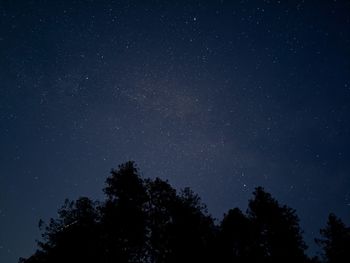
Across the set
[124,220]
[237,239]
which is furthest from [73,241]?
[237,239]

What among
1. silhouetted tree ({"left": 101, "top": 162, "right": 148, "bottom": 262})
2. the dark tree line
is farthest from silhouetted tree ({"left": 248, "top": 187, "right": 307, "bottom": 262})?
silhouetted tree ({"left": 101, "top": 162, "right": 148, "bottom": 262})

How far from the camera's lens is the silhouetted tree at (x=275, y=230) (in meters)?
21.8

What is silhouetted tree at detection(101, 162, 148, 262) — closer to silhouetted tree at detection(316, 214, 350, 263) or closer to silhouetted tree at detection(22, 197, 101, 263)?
silhouetted tree at detection(22, 197, 101, 263)

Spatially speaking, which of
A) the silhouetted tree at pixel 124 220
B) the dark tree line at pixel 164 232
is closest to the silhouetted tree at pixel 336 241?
the dark tree line at pixel 164 232

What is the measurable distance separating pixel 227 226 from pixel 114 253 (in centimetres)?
978

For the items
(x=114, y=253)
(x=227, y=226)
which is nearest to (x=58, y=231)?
(x=114, y=253)

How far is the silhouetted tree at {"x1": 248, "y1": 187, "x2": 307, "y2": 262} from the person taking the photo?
2181 cm

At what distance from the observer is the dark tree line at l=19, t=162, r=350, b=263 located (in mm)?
17672

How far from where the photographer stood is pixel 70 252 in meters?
16.9

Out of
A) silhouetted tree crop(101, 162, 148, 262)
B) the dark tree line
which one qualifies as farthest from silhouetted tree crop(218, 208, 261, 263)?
silhouetted tree crop(101, 162, 148, 262)

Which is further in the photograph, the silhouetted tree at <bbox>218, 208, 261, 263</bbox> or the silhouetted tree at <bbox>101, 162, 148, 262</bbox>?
the silhouetted tree at <bbox>218, 208, 261, 263</bbox>

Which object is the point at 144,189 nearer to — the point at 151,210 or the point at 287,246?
the point at 151,210

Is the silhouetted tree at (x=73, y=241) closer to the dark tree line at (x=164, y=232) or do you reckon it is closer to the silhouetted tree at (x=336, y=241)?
the dark tree line at (x=164, y=232)

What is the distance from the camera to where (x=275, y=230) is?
902 inches
